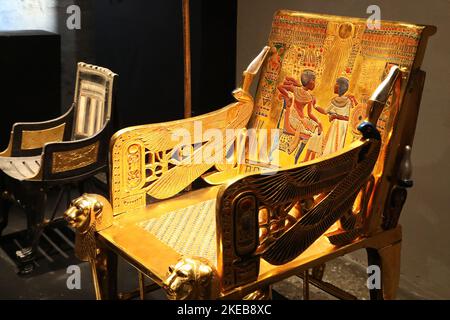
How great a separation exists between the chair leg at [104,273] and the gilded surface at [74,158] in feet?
3.23

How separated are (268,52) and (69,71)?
2.28 metres

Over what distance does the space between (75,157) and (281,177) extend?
1495 mm

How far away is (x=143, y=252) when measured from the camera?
1.63m

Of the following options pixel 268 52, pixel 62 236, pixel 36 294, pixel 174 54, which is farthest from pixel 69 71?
pixel 268 52

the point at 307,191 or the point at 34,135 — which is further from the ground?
the point at 307,191

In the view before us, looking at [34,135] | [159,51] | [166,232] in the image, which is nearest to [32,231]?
[34,135]

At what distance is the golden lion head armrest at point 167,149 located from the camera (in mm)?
1796

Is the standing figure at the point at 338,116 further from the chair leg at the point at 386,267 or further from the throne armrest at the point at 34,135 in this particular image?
the throne armrest at the point at 34,135

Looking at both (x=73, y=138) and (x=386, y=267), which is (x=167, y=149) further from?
(x=73, y=138)

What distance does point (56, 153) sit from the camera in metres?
2.62

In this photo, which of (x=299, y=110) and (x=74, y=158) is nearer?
(x=299, y=110)

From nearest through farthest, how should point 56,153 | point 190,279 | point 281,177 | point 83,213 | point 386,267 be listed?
point 190,279 → point 281,177 → point 83,213 → point 386,267 → point 56,153

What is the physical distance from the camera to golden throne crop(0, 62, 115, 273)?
262cm

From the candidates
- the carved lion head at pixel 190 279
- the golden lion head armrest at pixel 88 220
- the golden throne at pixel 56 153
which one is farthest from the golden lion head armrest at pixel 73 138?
the carved lion head at pixel 190 279
